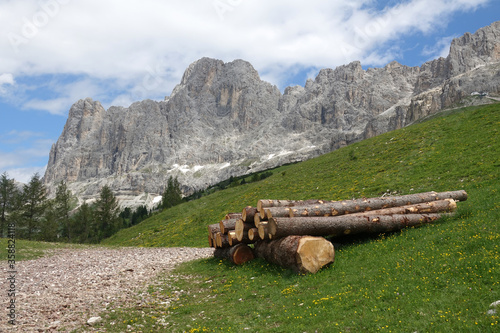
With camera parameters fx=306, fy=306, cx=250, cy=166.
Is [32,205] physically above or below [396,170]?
above

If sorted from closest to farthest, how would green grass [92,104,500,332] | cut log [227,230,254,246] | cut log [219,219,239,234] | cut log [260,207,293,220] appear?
green grass [92,104,500,332]
cut log [260,207,293,220]
cut log [227,230,254,246]
cut log [219,219,239,234]

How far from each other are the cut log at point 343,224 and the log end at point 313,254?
1.27 meters

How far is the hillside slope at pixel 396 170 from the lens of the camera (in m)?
29.6

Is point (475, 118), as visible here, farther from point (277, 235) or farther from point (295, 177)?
point (277, 235)

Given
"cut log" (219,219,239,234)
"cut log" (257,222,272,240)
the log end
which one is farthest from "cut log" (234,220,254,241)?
the log end

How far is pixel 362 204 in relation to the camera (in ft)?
65.9

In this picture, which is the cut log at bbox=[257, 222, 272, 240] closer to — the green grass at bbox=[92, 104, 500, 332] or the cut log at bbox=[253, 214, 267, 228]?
the cut log at bbox=[253, 214, 267, 228]

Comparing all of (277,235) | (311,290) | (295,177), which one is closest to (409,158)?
(295,177)

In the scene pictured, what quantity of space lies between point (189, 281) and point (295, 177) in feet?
127

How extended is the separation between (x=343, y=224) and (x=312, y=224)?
209cm

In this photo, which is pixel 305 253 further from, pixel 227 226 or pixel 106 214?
pixel 106 214

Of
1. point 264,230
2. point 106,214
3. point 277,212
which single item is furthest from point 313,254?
point 106,214

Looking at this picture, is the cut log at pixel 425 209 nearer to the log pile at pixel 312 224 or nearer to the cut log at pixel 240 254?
the log pile at pixel 312 224

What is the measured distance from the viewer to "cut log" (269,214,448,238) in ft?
56.0
